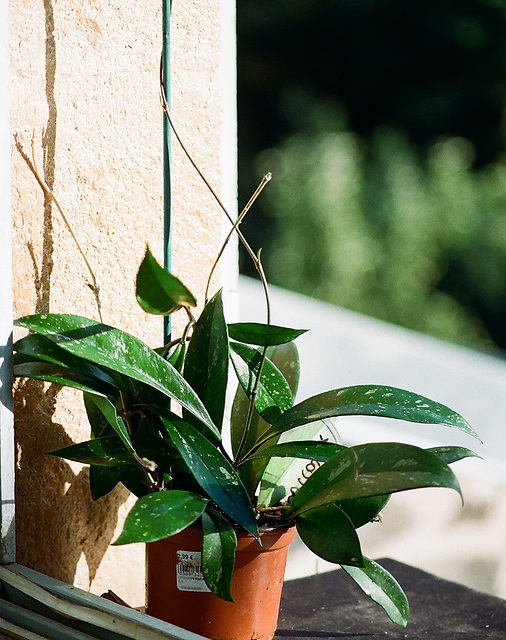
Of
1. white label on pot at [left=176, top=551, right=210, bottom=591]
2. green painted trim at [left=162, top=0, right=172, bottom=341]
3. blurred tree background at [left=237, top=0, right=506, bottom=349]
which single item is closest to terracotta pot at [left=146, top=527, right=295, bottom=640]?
white label on pot at [left=176, top=551, right=210, bottom=591]

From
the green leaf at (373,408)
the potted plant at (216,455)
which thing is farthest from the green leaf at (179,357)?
the green leaf at (373,408)

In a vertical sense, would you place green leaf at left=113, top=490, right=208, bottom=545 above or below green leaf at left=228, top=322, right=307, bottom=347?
below

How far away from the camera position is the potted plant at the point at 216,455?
0.64 meters

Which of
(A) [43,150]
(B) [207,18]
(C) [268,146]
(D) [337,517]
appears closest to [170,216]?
(A) [43,150]

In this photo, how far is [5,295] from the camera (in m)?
0.73

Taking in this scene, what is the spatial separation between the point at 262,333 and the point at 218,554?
183mm

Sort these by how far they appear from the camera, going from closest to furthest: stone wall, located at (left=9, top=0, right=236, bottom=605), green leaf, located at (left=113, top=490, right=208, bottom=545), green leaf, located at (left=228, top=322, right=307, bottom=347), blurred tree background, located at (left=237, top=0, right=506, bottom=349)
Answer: green leaf, located at (left=113, top=490, right=208, bottom=545) < green leaf, located at (left=228, top=322, right=307, bottom=347) < stone wall, located at (left=9, top=0, right=236, bottom=605) < blurred tree background, located at (left=237, top=0, right=506, bottom=349)

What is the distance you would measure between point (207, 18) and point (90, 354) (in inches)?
19.4

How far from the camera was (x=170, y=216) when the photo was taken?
0.87m

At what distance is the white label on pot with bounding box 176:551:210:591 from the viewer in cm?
73

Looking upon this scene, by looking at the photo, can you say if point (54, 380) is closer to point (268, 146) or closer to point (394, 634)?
point (394, 634)

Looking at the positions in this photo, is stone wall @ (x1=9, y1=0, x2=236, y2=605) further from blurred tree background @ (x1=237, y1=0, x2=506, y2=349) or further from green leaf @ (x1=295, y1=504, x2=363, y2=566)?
blurred tree background @ (x1=237, y1=0, x2=506, y2=349)

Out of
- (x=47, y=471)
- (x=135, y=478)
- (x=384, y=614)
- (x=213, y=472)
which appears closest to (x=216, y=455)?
(x=213, y=472)

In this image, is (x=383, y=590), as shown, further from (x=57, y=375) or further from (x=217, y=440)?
(x=57, y=375)
